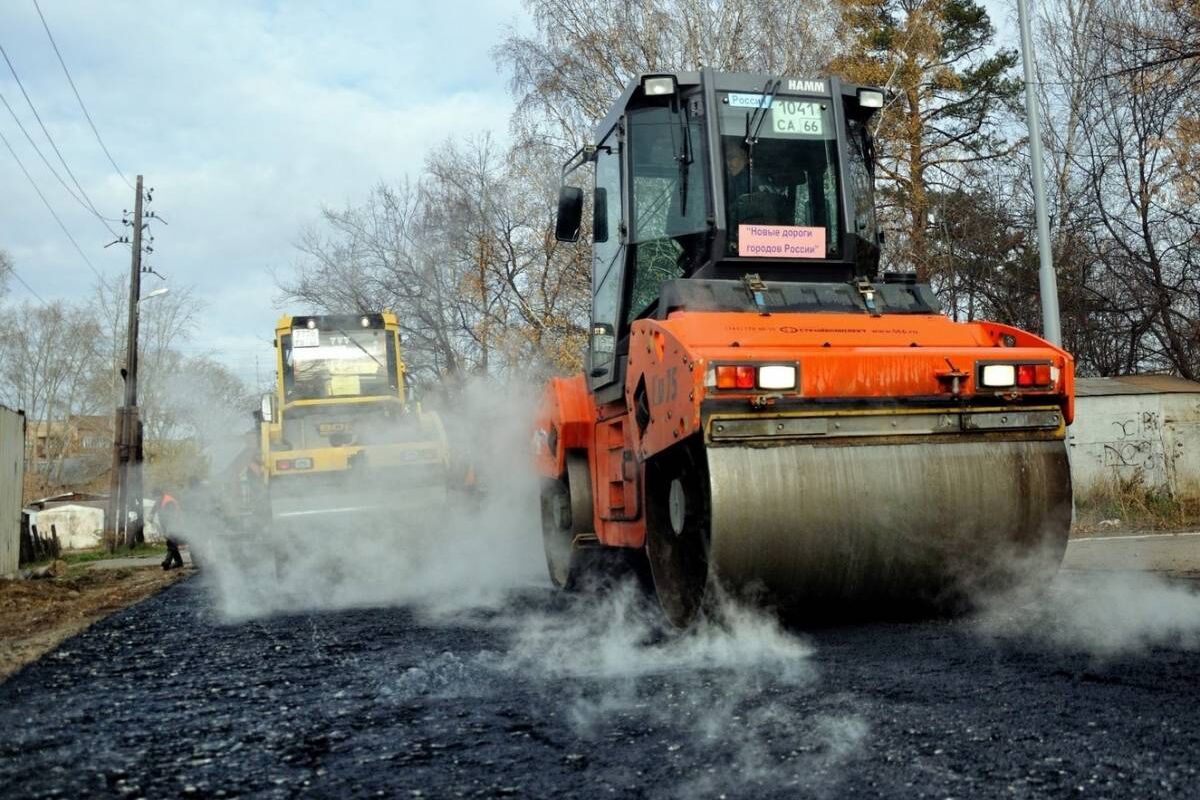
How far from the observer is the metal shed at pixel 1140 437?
17094mm

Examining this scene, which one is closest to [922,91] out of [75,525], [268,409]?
[268,409]

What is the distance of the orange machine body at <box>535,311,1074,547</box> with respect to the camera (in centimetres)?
471

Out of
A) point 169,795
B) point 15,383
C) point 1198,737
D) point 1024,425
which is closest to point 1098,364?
point 1024,425

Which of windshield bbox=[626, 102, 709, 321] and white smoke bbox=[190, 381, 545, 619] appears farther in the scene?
white smoke bbox=[190, 381, 545, 619]

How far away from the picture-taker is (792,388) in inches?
186

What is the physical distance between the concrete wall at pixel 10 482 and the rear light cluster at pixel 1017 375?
1404 cm

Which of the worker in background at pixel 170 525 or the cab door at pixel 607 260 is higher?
the cab door at pixel 607 260

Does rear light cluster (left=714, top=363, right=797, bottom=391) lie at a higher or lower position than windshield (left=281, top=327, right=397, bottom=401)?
lower

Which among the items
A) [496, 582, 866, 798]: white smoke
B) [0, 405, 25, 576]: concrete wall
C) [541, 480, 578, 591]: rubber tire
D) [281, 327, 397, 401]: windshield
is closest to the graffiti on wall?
[281, 327, 397, 401]: windshield

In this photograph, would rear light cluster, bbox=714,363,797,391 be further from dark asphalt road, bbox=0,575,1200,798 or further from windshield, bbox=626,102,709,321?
windshield, bbox=626,102,709,321

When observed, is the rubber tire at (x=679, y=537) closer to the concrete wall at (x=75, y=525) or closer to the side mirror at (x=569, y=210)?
the side mirror at (x=569, y=210)

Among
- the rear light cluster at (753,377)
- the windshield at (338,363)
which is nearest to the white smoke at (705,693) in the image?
the rear light cluster at (753,377)

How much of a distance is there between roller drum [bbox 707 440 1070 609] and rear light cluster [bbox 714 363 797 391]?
257mm

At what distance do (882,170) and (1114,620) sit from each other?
63.8ft
